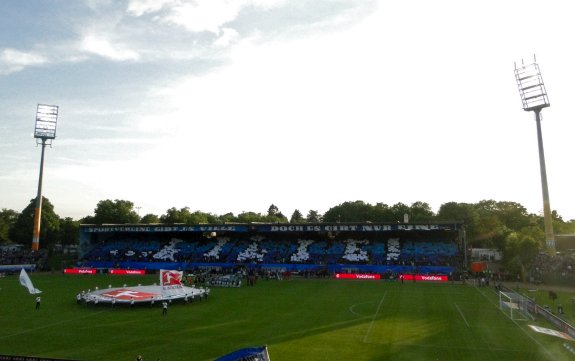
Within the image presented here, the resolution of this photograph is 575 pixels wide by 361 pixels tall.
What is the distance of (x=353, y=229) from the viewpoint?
7181 cm

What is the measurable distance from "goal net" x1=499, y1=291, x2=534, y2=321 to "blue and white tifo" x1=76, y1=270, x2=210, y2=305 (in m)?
26.0

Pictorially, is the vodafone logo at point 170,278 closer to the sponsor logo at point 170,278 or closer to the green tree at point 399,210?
the sponsor logo at point 170,278

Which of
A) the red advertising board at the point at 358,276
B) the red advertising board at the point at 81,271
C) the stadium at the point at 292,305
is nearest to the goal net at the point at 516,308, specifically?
the stadium at the point at 292,305

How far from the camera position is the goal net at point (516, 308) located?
33.8 m

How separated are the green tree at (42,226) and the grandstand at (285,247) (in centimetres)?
3210

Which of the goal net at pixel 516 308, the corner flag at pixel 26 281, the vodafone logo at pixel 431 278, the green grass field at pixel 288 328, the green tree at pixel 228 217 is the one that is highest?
the green tree at pixel 228 217

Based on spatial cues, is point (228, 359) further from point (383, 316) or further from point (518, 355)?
point (383, 316)

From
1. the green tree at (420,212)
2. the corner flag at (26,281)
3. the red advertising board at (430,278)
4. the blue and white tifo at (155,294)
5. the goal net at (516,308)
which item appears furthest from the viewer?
the green tree at (420,212)

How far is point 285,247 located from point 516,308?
42.5 metres

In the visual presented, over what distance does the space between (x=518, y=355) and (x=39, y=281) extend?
57419 millimetres

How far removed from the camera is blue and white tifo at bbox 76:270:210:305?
1519 inches

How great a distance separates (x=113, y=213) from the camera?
12238 cm

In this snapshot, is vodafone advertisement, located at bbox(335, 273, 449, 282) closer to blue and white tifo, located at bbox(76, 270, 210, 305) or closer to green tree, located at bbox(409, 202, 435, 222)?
blue and white tifo, located at bbox(76, 270, 210, 305)

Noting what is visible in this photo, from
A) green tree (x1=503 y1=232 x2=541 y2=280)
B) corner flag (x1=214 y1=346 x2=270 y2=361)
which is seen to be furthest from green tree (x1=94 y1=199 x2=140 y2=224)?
corner flag (x1=214 y1=346 x2=270 y2=361)
